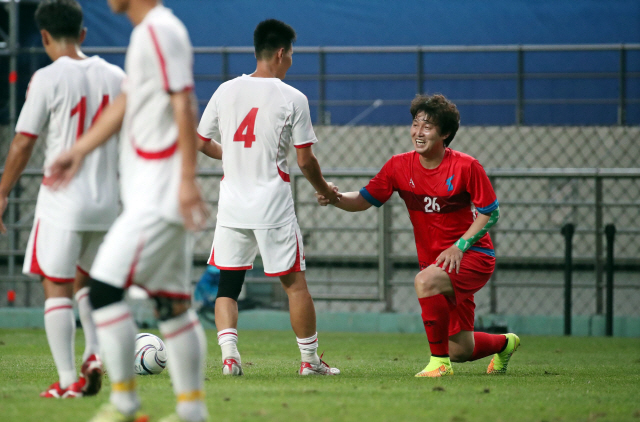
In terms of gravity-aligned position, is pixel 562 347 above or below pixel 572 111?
below

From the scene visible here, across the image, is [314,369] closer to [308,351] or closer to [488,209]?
[308,351]

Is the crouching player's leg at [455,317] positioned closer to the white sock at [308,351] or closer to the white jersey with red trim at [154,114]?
Answer: the white sock at [308,351]

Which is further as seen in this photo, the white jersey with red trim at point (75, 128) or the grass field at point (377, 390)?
the white jersey with red trim at point (75, 128)

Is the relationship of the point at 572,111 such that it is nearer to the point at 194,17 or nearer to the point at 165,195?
the point at 194,17

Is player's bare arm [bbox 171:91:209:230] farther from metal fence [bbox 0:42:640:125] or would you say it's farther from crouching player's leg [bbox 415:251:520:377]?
metal fence [bbox 0:42:640:125]

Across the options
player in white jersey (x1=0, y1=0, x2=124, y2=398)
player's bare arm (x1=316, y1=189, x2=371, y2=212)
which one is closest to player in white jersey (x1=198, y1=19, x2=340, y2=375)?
player's bare arm (x1=316, y1=189, x2=371, y2=212)

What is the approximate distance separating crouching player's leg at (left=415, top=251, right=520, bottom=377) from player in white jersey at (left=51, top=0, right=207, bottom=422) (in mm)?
2247

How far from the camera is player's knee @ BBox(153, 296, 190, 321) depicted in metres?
3.01

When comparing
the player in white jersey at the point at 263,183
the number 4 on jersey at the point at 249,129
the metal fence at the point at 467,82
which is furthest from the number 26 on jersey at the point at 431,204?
the metal fence at the point at 467,82

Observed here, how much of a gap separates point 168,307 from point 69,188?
1.05m

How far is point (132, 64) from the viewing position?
305 centimetres

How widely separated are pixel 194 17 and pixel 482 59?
3.72m

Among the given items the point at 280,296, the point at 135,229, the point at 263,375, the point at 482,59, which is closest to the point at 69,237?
the point at 135,229

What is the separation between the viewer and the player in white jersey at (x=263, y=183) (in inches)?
195
